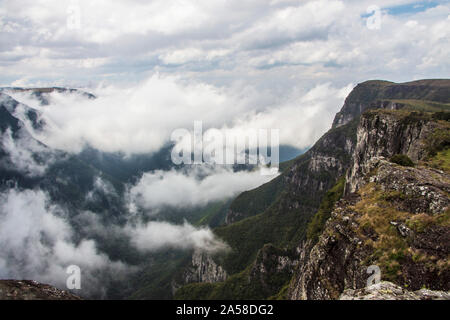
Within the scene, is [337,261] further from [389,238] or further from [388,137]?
[388,137]

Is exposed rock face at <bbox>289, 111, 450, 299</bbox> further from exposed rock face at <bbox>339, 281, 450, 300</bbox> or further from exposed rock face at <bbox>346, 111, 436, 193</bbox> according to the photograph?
exposed rock face at <bbox>346, 111, 436, 193</bbox>

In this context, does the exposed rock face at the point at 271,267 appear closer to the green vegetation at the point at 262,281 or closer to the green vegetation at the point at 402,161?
the green vegetation at the point at 262,281

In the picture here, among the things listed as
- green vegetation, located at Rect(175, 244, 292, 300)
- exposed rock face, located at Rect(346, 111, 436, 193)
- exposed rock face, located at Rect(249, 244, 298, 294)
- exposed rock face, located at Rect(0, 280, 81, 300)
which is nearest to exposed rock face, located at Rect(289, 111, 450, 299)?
exposed rock face, located at Rect(0, 280, 81, 300)
